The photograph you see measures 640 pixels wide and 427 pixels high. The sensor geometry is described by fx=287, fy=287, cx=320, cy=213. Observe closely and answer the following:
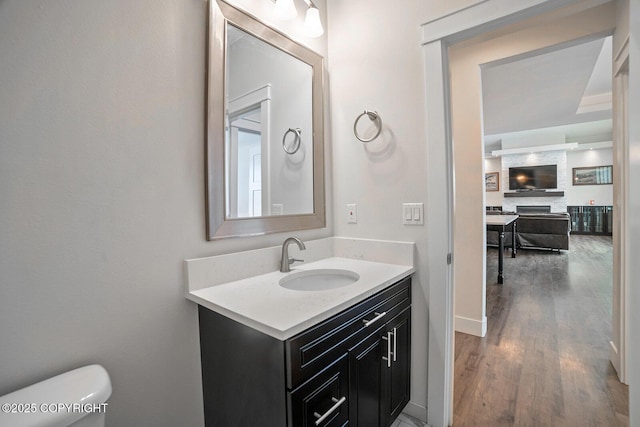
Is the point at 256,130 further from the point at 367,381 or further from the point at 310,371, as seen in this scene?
the point at 367,381

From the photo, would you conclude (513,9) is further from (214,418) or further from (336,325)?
(214,418)

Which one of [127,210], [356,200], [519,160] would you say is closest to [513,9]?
[356,200]

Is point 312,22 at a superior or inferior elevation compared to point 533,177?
superior

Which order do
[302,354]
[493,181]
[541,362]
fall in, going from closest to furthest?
[302,354], [541,362], [493,181]

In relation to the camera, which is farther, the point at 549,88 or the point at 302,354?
the point at 549,88

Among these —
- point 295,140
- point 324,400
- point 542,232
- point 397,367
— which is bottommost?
point 397,367

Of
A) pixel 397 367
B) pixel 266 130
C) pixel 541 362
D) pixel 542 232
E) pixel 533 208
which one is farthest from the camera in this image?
pixel 533 208

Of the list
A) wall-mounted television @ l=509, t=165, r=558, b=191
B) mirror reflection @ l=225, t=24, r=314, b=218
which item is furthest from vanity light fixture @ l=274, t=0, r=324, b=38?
wall-mounted television @ l=509, t=165, r=558, b=191

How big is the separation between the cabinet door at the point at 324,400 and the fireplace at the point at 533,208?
976cm

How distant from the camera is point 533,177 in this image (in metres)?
8.41

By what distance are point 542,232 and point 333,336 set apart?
22.1 feet

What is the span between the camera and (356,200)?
178 cm

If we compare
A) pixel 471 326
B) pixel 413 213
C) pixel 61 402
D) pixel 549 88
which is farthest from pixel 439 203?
pixel 549 88

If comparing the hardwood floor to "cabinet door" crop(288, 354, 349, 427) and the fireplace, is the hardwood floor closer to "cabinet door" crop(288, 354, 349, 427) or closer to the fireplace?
"cabinet door" crop(288, 354, 349, 427)
